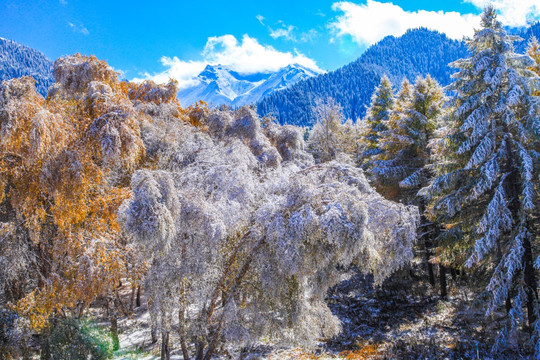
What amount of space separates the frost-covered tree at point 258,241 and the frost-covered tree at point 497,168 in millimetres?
4605

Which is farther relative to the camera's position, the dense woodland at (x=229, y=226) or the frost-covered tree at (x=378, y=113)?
the frost-covered tree at (x=378, y=113)

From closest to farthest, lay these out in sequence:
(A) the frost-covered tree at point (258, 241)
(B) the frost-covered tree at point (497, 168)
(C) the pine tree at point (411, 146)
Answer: (A) the frost-covered tree at point (258, 241)
(B) the frost-covered tree at point (497, 168)
(C) the pine tree at point (411, 146)

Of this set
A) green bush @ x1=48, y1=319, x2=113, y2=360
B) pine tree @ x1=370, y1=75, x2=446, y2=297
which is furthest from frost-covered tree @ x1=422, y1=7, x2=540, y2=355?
green bush @ x1=48, y1=319, x2=113, y2=360

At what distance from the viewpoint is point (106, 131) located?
6.27 m

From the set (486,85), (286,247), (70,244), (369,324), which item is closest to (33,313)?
(70,244)

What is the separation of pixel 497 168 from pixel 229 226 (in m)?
8.18

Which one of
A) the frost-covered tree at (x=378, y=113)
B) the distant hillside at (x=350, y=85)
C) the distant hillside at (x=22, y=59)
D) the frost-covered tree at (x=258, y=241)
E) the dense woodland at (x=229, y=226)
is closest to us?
the frost-covered tree at (x=258, y=241)

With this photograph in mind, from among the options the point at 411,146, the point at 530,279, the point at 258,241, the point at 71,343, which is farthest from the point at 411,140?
the point at 71,343

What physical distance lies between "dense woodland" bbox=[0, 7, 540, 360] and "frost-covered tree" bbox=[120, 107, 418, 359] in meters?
0.03

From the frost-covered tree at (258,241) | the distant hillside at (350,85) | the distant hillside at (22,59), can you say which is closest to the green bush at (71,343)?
the frost-covered tree at (258,241)

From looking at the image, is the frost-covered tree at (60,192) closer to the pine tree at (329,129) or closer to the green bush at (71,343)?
the green bush at (71,343)

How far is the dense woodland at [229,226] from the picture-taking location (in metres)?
5.62

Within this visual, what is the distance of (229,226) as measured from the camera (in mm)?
6184

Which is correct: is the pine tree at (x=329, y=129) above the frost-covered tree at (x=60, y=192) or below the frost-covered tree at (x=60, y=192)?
above
